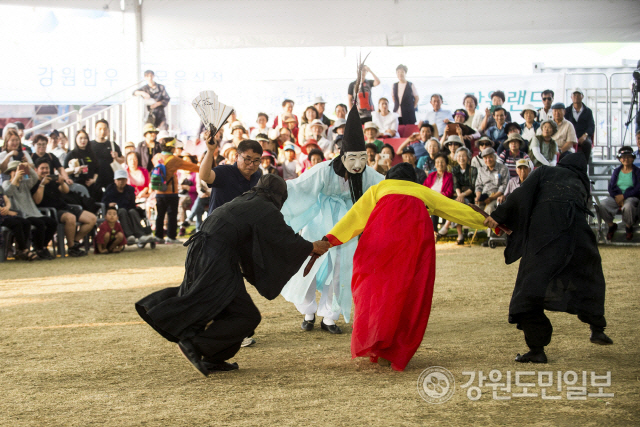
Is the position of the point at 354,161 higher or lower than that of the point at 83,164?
lower

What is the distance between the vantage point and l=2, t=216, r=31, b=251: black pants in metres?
10.5

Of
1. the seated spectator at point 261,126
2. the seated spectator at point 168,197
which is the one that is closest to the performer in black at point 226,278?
the seated spectator at point 168,197

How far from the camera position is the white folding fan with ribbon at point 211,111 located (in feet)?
18.9

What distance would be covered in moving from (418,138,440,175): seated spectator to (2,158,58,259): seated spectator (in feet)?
20.5

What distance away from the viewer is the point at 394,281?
4.65 metres

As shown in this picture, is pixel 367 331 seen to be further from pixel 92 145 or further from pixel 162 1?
pixel 162 1

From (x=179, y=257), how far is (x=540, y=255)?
7187mm

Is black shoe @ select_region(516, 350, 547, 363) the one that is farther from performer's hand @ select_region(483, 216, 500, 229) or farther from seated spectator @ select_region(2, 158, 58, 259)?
seated spectator @ select_region(2, 158, 58, 259)

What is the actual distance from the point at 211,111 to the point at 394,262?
2193mm

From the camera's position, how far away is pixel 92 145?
12.9 metres

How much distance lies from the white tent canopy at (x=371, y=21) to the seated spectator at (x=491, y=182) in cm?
440

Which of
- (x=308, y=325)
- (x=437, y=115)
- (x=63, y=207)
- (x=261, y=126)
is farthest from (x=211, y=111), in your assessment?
(x=437, y=115)

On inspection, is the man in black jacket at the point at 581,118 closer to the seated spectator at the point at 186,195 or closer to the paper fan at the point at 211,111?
the seated spectator at the point at 186,195

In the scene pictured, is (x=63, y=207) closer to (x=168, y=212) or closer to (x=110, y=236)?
(x=110, y=236)
